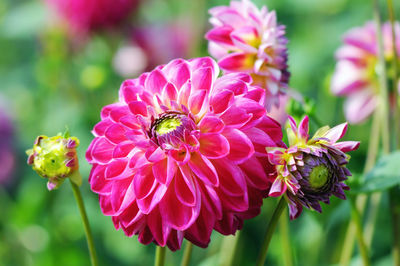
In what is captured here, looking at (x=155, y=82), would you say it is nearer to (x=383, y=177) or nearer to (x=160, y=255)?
(x=160, y=255)

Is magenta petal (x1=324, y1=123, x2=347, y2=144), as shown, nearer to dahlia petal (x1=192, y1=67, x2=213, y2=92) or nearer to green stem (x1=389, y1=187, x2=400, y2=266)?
dahlia petal (x1=192, y1=67, x2=213, y2=92)

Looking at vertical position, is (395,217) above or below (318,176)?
below

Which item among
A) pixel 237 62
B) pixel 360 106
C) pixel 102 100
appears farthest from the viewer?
pixel 102 100

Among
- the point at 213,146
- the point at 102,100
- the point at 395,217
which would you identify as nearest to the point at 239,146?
the point at 213,146

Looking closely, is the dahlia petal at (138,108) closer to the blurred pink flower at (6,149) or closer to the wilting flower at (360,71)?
the wilting flower at (360,71)

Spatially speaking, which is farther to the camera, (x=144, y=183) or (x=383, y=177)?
(x=383, y=177)

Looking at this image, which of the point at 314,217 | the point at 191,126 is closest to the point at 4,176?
the point at 314,217

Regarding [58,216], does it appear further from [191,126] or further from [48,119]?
[191,126]

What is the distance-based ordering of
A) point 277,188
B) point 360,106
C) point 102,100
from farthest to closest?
point 102,100, point 360,106, point 277,188
